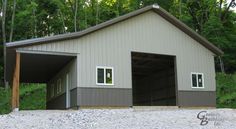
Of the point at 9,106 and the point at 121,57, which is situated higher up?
the point at 121,57

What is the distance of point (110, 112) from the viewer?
16.8 m

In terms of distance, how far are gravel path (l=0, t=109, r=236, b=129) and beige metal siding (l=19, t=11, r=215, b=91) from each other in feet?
10.1

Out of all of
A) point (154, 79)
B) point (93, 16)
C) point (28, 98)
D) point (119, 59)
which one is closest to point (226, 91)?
point (154, 79)

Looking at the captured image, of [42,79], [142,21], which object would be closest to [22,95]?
[42,79]

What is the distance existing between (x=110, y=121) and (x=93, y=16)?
1327 inches

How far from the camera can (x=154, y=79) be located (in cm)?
2641

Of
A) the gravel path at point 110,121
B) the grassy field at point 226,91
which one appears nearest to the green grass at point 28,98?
the grassy field at point 226,91

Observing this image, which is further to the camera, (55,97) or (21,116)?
(55,97)

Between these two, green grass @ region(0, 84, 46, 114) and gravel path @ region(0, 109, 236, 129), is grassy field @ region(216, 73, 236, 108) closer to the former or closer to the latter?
gravel path @ region(0, 109, 236, 129)

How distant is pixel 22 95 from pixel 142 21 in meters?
17.7

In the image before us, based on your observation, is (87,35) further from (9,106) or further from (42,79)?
(9,106)

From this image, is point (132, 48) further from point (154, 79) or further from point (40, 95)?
point (40, 95)

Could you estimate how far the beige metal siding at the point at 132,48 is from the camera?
18.6 m

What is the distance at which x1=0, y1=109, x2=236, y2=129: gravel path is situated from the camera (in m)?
13.1
